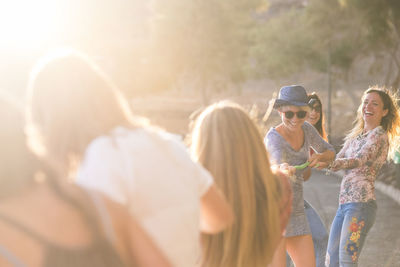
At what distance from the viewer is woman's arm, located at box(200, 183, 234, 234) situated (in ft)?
7.91

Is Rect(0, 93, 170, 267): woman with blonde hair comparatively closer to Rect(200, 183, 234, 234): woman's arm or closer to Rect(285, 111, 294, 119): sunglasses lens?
Rect(200, 183, 234, 234): woman's arm

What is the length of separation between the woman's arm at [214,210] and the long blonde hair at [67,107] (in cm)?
50

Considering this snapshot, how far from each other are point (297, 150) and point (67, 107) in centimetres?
310

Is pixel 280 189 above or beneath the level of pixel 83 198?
beneath

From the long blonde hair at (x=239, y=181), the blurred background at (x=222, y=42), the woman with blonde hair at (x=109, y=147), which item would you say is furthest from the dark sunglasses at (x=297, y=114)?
the blurred background at (x=222, y=42)

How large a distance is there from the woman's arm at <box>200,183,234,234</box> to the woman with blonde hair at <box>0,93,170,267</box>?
0.71 metres

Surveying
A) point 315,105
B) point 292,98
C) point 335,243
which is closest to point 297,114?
point 292,98

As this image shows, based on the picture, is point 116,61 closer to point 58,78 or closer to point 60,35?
point 60,35

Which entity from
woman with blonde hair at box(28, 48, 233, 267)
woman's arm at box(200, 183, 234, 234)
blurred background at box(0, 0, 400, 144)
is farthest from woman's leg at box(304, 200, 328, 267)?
blurred background at box(0, 0, 400, 144)

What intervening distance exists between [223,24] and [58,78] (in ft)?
128

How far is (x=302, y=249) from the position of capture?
15.5 feet

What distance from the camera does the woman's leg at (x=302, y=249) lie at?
468 centimetres

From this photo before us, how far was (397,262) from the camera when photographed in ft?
24.3

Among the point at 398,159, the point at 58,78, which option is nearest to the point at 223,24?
the point at 398,159
